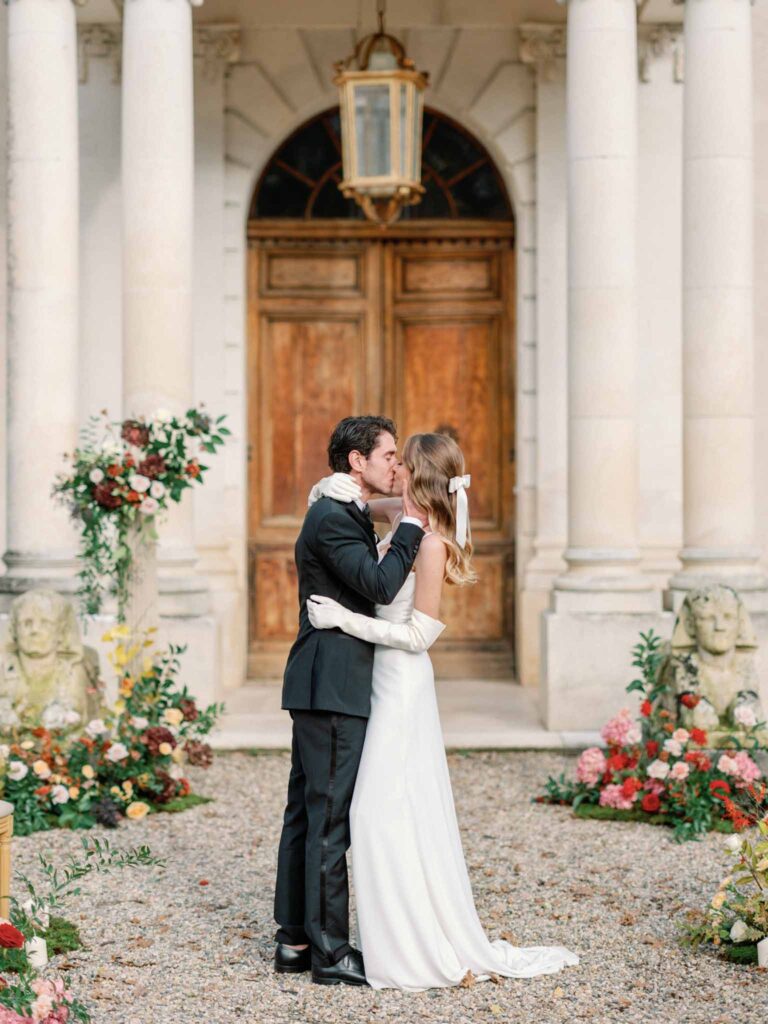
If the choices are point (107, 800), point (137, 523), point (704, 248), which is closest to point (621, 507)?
point (704, 248)

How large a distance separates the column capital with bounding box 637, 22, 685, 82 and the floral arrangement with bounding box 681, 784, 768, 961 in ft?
24.3

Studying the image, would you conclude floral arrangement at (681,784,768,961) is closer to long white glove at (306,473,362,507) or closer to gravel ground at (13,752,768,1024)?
gravel ground at (13,752,768,1024)

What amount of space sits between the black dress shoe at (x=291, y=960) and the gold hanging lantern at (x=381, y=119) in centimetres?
526

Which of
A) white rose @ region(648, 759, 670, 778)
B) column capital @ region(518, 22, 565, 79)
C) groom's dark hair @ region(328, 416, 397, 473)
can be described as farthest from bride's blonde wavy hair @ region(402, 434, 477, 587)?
column capital @ region(518, 22, 565, 79)

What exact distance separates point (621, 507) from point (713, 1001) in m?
4.83

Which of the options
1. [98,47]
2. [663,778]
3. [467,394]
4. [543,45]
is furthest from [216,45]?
[663,778]

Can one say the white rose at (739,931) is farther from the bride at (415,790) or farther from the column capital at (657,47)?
the column capital at (657,47)

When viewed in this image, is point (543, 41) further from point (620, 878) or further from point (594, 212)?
point (620, 878)

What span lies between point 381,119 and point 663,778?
14.0ft

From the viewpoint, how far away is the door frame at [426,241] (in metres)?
11.5

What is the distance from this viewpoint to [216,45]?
11.0m

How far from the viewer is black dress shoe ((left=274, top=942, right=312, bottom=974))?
4785 mm

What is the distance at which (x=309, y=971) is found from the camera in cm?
481

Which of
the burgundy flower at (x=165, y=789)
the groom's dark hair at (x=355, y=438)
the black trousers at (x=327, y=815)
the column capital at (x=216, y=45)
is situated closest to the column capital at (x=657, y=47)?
the column capital at (x=216, y=45)
